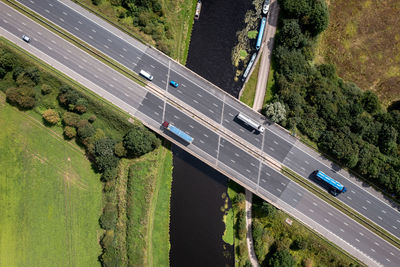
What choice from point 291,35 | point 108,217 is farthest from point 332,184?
point 108,217

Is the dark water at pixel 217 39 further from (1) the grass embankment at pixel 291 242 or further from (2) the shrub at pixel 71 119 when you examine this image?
(1) the grass embankment at pixel 291 242

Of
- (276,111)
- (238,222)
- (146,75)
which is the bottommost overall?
(238,222)

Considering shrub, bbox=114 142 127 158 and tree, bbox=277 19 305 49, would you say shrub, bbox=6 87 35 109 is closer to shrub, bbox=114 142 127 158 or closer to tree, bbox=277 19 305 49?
shrub, bbox=114 142 127 158

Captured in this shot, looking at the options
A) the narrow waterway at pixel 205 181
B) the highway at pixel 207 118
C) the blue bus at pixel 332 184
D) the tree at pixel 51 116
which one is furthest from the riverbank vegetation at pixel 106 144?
the blue bus at pixel 332 184

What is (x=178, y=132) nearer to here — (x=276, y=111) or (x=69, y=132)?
(x=276, y=111)

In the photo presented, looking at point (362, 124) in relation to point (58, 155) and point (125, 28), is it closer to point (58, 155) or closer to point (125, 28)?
point (125, 28)

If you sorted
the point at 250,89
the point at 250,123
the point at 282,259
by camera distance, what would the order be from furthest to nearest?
the point at 250,89 < the point at 250,123 < the point at 282,259
